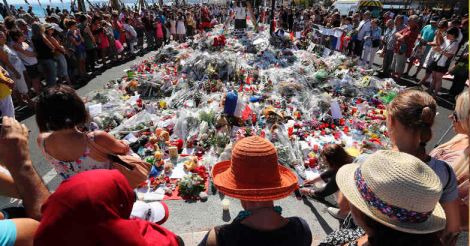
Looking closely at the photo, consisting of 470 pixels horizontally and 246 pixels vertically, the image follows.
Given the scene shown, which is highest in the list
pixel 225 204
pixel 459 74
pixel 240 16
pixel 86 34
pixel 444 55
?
pixel 240 16

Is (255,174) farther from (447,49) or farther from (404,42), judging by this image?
(404,42)

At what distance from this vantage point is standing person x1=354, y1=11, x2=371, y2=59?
34.8 ft

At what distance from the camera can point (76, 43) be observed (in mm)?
8938

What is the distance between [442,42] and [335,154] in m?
7.18

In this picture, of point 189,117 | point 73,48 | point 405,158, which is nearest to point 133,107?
point 189,117

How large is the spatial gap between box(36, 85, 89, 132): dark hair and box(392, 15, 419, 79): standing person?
9.78 meters

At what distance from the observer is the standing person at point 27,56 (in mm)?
6666

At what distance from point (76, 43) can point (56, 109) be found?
8063mm

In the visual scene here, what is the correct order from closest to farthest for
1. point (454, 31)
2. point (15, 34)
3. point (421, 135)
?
point (421, 135), point (15, 34), point (454, 31)

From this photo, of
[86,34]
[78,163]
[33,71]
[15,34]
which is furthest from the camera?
[86,34]

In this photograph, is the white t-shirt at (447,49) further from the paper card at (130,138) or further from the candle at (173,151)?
the paper card at (130,138)

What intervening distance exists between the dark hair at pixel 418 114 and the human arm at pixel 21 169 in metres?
2.37

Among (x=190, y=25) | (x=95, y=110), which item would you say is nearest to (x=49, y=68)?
(x=95, y=110)

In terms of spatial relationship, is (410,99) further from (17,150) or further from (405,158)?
(17,150)
